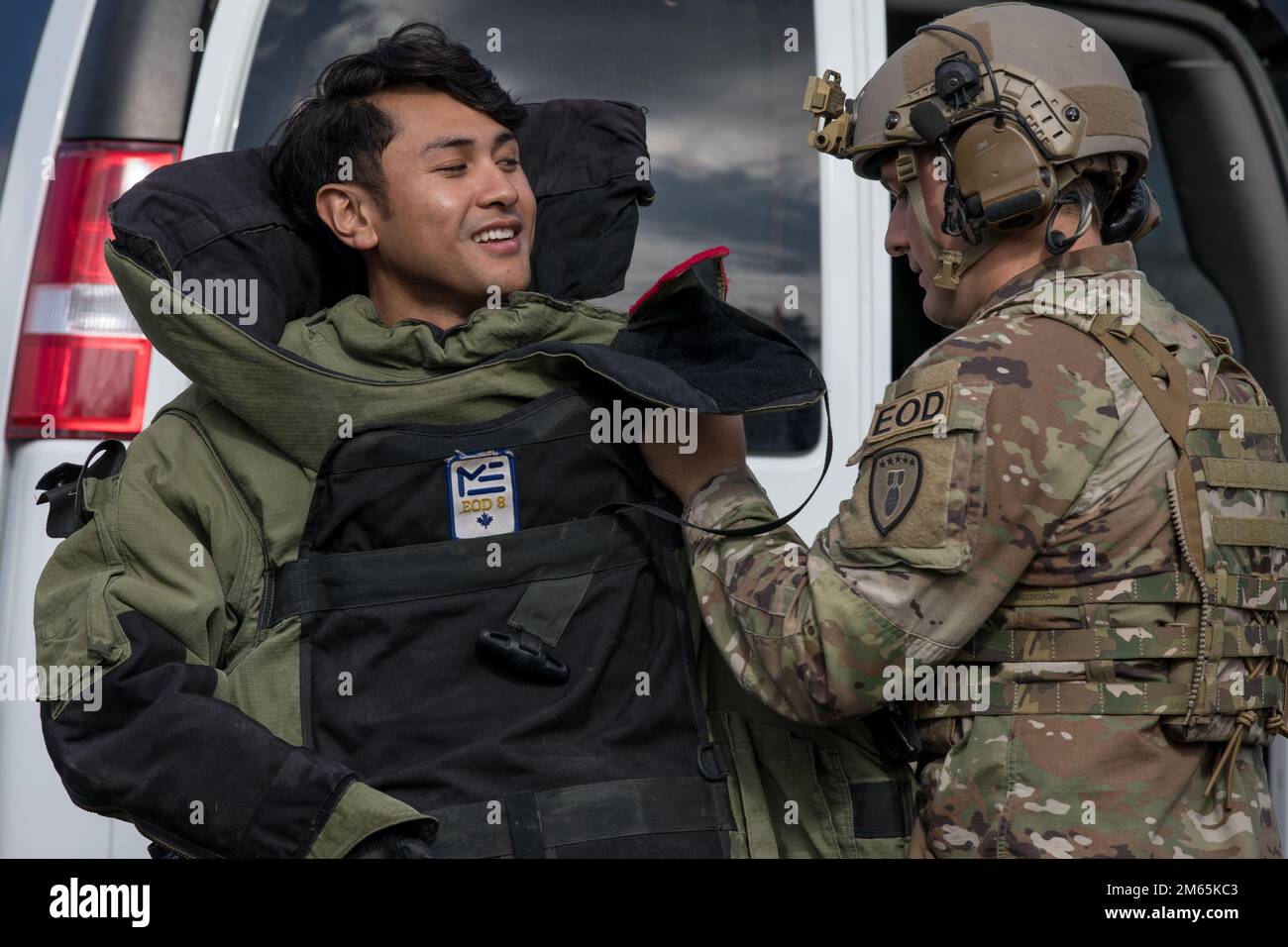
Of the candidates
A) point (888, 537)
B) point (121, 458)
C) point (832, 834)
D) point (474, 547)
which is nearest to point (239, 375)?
point (121, 458)

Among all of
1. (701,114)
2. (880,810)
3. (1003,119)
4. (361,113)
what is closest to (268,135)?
(361,113)

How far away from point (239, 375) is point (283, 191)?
1.70 ft

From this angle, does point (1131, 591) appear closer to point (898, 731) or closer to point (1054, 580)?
point (1054, 580)

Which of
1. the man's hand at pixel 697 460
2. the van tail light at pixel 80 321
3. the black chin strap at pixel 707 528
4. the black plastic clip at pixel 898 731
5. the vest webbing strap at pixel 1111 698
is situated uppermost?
the van tail light at pixel 80 321

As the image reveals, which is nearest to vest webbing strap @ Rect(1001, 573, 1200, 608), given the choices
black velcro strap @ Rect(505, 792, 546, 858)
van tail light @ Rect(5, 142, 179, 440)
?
black velcro strap @ Rect(505, 792, 546, 858)

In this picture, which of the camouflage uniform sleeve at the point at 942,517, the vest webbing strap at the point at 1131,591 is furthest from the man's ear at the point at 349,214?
the vest webbing strap at the point at 1131,591

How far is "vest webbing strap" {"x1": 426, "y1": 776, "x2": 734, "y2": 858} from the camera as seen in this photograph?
174 centimetres

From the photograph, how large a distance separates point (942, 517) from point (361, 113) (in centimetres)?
116

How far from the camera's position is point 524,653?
1.79 m

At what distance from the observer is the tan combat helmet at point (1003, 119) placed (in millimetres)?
1822

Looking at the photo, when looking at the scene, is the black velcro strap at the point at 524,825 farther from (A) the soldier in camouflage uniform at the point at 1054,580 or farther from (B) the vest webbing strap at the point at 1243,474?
(B) the vest webbing strap at the point at 1243,474

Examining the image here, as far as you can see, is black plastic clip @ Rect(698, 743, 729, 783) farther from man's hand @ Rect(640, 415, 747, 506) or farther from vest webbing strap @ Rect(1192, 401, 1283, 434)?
vest webbing strap @ Rect(1192, 401, 1283, 434)

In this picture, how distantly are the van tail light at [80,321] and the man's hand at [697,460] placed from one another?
Result: 0.90 meters

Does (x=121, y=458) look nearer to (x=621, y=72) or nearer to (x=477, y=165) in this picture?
(x=477, y=165)
